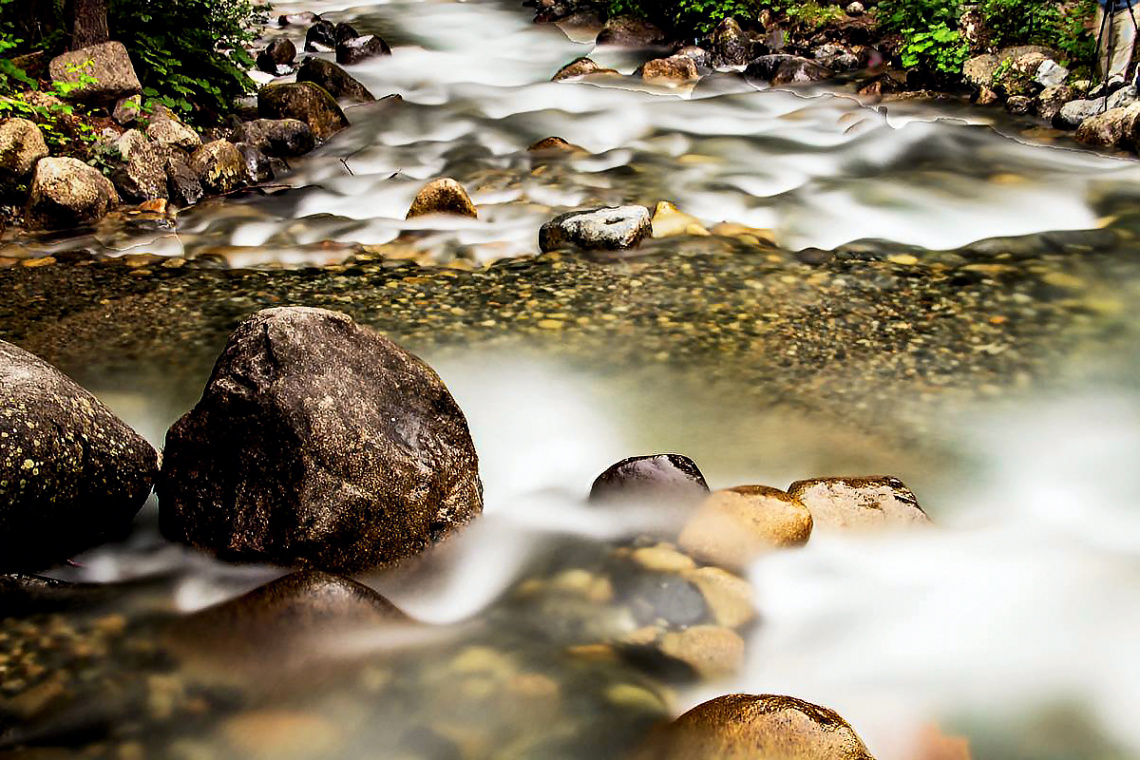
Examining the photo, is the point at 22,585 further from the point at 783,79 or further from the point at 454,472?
the point at 783,79

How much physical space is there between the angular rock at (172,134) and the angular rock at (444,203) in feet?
8.18

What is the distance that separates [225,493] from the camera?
317 centimetres

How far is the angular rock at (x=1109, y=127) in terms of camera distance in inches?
318

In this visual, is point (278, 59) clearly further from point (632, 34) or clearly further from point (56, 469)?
point (56, 469)

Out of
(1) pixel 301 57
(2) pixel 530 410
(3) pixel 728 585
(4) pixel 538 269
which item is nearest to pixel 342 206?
(4) pixel 538 269

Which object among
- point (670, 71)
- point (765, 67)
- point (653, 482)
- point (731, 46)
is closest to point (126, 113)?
point (670, 71)

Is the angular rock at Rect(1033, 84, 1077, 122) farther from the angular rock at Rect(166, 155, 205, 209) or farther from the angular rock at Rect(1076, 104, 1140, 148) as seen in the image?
A: the angular rock at Rect(166, 155, 205, 209)

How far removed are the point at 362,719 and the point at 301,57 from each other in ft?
44.9

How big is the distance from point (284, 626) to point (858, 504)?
84.3 inches

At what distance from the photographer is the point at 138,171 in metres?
7.44

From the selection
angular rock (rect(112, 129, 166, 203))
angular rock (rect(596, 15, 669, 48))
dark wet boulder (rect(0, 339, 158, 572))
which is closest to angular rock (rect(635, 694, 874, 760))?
dark wet boulder (rect(0, 339, 158, 572))

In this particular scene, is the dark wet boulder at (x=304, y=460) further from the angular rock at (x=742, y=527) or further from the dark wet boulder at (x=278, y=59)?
the dark wet boulder at (x=278, y=59)

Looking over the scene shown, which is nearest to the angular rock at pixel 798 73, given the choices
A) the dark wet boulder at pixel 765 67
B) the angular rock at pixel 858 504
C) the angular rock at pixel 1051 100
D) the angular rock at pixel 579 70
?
the dark wet boulder at pixel 765 67

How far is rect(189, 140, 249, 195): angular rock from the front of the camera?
25.4ft
